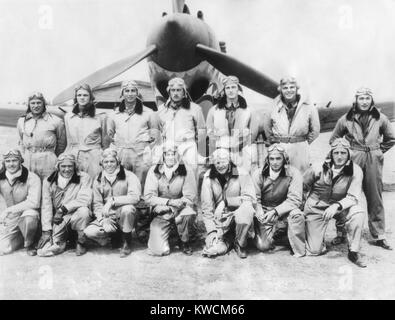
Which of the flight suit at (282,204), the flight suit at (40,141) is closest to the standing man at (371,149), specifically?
the flight suit at (282,204)

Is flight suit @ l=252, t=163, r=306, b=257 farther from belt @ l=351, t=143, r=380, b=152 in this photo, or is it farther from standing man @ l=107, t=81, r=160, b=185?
standing man @ l=107, t=81, r=160, b=185

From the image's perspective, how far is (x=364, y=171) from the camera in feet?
13.6

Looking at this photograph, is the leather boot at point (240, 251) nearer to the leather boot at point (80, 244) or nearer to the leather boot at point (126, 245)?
the leather boot at point (126, 245)

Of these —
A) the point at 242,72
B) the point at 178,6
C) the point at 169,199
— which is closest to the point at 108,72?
the point at 178,6

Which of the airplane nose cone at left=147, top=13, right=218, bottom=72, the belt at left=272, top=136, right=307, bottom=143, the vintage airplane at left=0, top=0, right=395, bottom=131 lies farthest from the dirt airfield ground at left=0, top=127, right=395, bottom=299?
the airplane nose cone at left=147, top=13, right=218, bottom=72

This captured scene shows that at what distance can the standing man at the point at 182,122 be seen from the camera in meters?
4.43

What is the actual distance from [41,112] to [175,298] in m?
2.52

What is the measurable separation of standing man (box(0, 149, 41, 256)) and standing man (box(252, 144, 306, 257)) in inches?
86.0

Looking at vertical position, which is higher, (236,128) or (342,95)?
(342,95)

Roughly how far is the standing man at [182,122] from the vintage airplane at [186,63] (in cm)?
161

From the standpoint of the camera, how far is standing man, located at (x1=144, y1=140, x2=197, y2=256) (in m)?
3.91

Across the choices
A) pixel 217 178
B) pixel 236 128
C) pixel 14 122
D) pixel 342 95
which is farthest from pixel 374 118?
pixel 14 122

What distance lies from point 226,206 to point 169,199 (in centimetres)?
57
